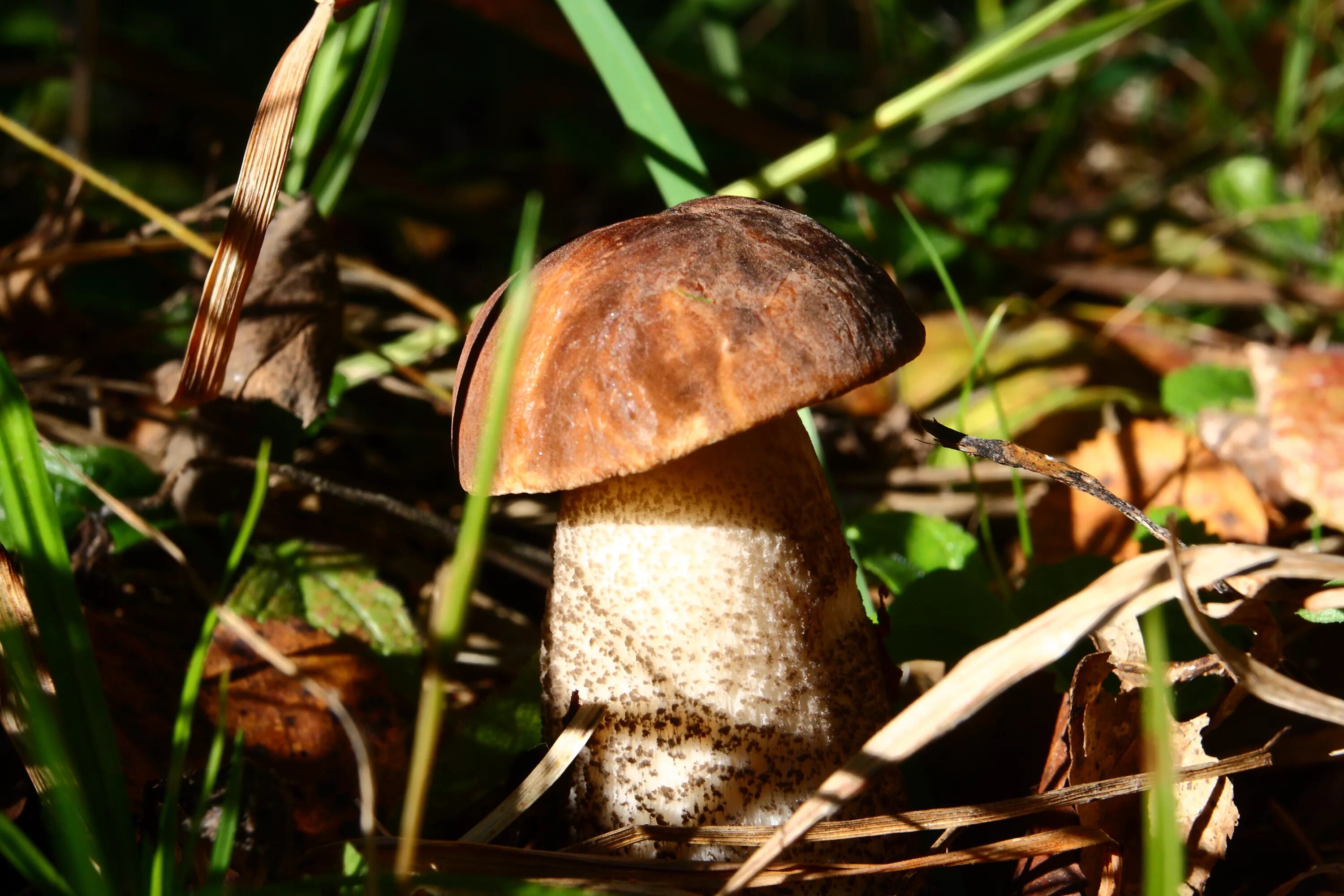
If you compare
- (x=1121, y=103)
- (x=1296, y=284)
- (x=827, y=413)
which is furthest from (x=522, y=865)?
(x=1121, y=103)

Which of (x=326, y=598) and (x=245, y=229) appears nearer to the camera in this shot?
(x=245, y=229)

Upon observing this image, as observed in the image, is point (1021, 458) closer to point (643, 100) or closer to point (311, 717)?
point (643, 100)

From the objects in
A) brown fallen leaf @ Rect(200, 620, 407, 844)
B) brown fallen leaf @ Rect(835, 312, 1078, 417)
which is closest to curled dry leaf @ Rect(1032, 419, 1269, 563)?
brown fallen leaf @ Rect(835, 312, 1078, 417)

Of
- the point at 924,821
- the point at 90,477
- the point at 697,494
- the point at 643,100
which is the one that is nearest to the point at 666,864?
the point at 924,821

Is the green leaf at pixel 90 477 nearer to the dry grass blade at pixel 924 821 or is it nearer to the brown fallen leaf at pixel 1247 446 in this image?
the dry grass blade at pixel 924 821

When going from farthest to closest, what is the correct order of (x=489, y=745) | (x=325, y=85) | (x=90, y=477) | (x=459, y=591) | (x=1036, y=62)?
(x=1036, y=62) → (x=325, y=85) → (x=90, y=477) → (x=489, y=745) → (x=459, y=591)

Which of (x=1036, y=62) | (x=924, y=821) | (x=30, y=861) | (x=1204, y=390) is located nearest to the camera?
(x=30, y=861)

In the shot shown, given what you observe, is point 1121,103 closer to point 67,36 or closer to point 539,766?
point 67,36
